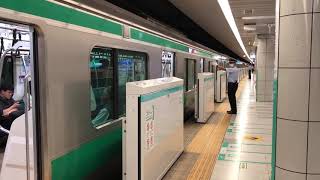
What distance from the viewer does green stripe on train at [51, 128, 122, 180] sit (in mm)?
2823

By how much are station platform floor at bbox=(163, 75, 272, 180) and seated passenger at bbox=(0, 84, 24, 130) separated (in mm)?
2933

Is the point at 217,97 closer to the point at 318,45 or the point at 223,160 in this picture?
the point at 223,160

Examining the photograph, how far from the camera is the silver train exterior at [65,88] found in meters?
2.55

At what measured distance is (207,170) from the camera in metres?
4.77

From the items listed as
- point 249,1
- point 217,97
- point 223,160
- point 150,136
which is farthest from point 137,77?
point 217,97

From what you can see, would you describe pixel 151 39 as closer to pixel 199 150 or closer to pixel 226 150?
pixel 199 150

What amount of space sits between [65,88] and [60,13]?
62cm

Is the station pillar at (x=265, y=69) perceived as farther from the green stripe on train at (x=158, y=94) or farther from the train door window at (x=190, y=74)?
the green stripe on train at (x=158, y=94)

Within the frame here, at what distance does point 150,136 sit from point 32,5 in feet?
6.14

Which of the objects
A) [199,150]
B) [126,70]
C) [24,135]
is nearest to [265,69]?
[199,150]

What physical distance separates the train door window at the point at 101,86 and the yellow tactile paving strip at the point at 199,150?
4.17ft

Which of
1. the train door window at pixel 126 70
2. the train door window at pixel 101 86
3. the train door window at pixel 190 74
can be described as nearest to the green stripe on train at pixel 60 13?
the train door window at pixel 101 86

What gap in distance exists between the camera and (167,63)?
6.82 m

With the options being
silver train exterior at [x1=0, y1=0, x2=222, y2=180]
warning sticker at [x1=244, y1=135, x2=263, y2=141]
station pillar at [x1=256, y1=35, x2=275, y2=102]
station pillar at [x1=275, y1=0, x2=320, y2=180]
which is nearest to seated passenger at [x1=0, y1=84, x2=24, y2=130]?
silver train exterior at [x1=0, y1=0, x2=222, y2=180]
